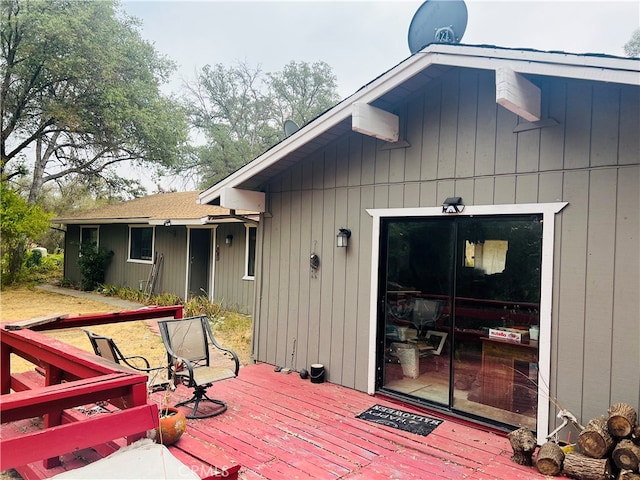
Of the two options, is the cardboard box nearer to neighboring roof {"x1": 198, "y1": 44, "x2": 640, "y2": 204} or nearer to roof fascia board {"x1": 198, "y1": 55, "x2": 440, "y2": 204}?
neighboring roof {"x1": 198, "y1": 44, "x2": 640, "y2": 204}

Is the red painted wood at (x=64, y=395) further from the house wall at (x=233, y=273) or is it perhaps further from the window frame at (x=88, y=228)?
the window frame at (x=88, y=228)

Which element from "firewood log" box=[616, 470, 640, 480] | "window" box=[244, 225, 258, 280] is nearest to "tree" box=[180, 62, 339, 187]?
"window" box=[244, 225, 258, 280]

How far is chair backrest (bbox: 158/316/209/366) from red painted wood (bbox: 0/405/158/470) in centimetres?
212

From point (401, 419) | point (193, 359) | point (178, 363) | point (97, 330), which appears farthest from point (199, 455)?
point (97, 330)

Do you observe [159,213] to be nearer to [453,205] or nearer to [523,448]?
[453,205]

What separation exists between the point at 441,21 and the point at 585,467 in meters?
4.42

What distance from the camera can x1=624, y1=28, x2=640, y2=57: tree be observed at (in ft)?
61.0

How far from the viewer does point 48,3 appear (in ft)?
48.1

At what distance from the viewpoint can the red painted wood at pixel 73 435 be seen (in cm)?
190

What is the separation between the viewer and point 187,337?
4688mm

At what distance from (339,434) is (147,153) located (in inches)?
676

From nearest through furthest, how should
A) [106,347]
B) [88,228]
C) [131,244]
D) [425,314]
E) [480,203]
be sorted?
[106,347] → [480,203] → [425,314] → [131,244] → [88,228]

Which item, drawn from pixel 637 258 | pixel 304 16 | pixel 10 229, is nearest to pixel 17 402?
pixel 637 258

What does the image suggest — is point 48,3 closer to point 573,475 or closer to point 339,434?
point 339,434
